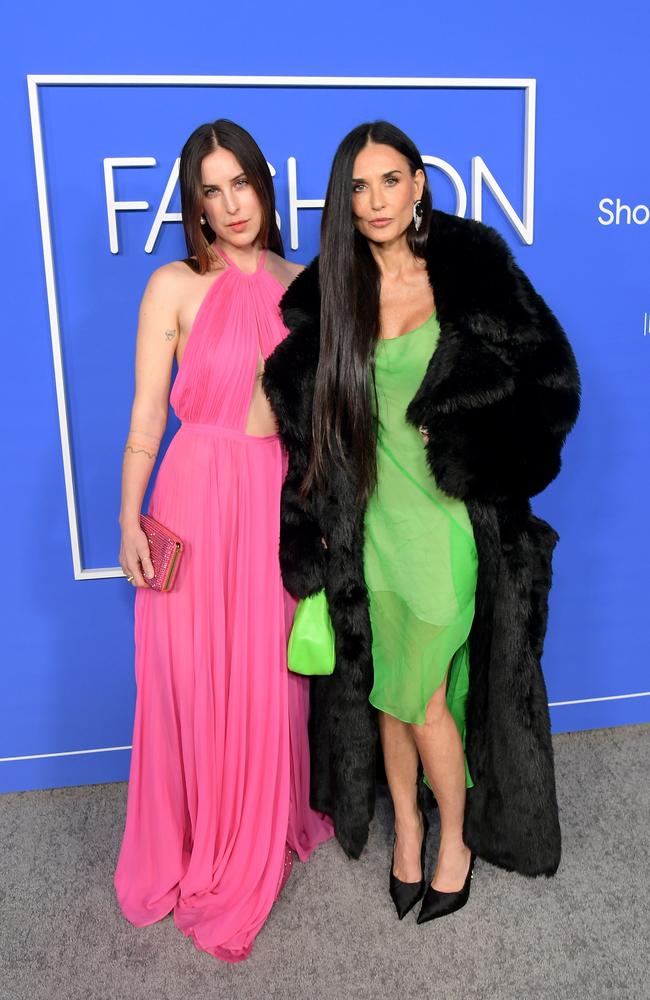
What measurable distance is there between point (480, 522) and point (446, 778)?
27.5 inches

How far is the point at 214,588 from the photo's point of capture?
6.81 ft

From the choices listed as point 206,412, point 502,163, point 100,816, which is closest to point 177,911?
point 100,816

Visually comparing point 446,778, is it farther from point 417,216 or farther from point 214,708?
point 417,216

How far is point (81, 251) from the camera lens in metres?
2.43

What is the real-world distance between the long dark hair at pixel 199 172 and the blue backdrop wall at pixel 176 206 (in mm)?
473

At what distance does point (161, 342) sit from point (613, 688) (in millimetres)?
2107

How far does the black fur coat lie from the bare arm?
28cm

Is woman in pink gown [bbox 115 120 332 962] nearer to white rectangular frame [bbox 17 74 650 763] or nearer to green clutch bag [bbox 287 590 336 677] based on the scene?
green clutch bag [bbox 287 590 336 677]

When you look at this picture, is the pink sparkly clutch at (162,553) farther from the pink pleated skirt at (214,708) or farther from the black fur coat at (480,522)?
the black fur coat at (480,522)

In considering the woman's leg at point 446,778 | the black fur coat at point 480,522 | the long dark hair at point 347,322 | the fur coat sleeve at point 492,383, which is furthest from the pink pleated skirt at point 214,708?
the fur coat sleeve at point 492,383

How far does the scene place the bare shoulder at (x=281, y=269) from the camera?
210cm

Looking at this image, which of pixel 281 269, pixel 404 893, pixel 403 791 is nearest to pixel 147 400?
pixel 281 269

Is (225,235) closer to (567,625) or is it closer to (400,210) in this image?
(400,210)

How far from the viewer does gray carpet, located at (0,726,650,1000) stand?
1935 mm
